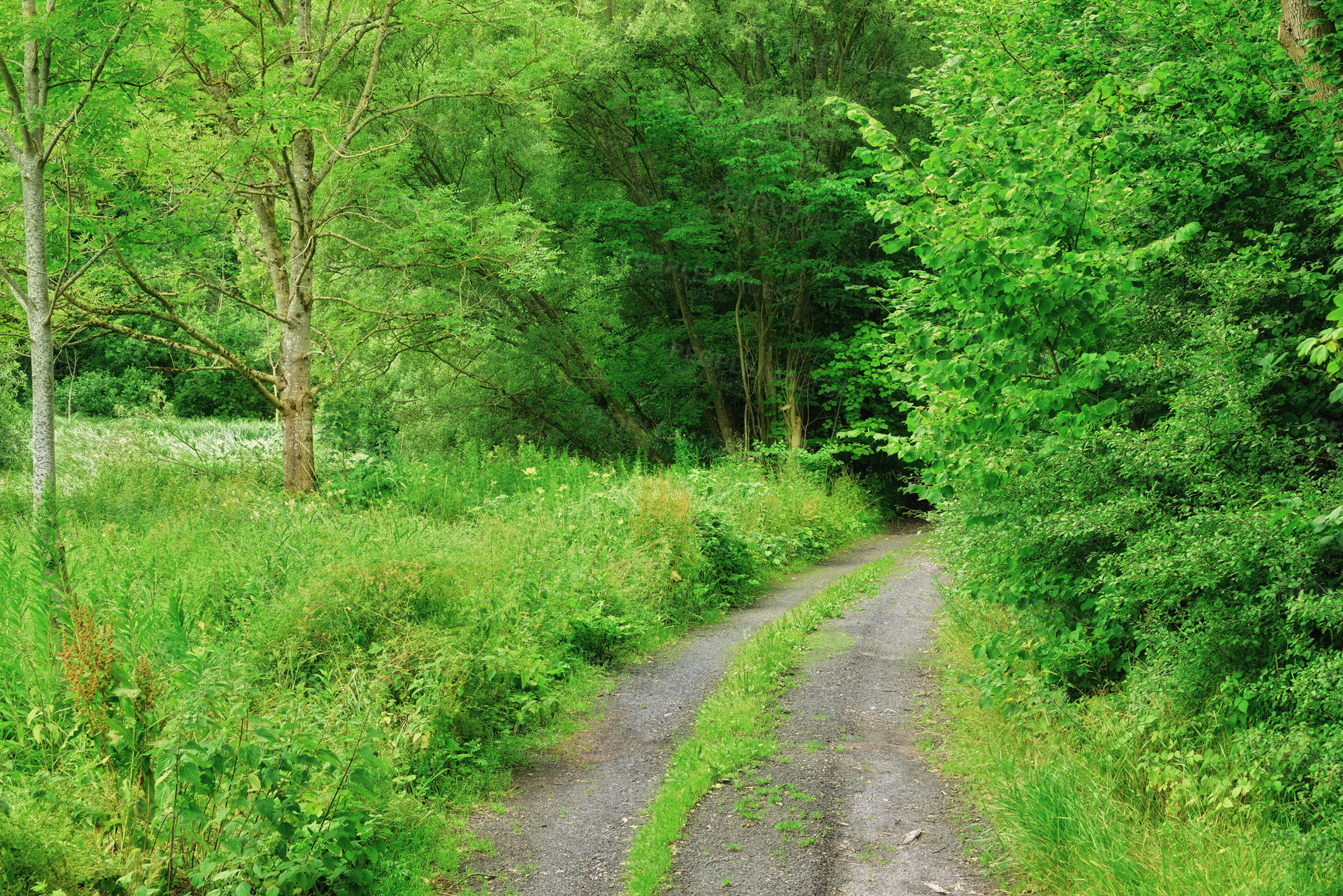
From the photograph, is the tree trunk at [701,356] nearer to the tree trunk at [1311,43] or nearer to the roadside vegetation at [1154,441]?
the roadside vegetation at [1154,441]

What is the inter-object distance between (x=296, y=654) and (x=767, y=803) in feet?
9.80

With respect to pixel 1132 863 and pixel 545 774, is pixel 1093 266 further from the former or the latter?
pixel 545 774

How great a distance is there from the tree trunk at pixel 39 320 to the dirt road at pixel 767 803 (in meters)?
3.62

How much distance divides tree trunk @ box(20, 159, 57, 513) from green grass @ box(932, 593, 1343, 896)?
5.95 m

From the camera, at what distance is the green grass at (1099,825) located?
350 centimetres

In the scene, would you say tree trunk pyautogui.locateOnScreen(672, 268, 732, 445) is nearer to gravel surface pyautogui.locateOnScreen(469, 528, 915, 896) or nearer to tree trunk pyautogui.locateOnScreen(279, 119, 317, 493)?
tree trunk pyautogui.locateOnScreen(279, 119, 317, 493)

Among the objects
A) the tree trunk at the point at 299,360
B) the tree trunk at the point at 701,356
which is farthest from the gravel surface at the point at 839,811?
the tree trunk at the point at 701,356

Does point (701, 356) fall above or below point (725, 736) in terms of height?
above

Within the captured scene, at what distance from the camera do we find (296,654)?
545 centimetres

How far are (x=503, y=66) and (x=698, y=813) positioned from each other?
973cm

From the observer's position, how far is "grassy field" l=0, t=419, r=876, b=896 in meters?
3.66

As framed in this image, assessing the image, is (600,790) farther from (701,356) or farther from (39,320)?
(701,356)

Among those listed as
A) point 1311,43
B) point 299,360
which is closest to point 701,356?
point 299,360

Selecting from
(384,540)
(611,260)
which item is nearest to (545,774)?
(384,540)
